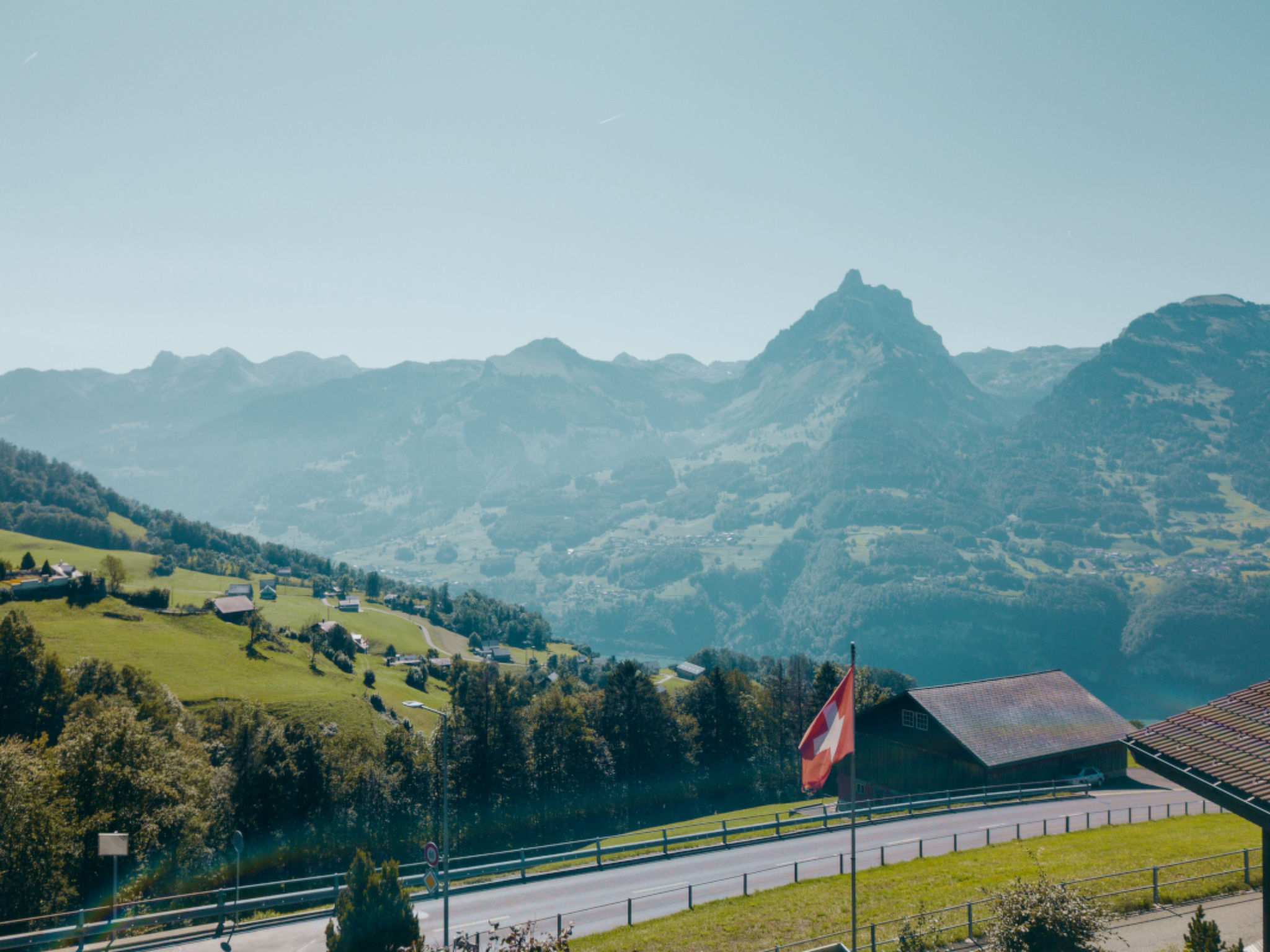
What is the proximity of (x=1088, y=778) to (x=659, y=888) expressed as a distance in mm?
36617

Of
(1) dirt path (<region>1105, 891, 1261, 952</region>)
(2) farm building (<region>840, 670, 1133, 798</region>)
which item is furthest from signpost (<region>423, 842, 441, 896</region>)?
(2) farm building (<region>840, 670, 1133, 798</region>)

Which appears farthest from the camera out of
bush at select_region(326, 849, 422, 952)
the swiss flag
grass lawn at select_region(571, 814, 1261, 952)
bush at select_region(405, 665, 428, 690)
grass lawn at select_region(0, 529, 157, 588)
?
grass lawn at select_region(0, 529, 157, 588)

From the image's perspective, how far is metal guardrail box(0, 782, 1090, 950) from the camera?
2789 centimetres

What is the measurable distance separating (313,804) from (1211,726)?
52.3 m

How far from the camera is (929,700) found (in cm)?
5588

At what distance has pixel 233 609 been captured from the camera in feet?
425

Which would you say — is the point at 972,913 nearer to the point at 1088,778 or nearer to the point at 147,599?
the point at 1088,778

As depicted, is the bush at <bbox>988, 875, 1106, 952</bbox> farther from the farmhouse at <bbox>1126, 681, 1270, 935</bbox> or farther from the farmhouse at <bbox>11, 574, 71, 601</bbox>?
the farmhouse at <bbox>11, 574, 71, 601</bbox>

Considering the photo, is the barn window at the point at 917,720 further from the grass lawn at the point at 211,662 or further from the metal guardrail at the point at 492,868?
the grass lawn at the point at 211,662

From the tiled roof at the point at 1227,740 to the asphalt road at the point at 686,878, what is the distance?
12.8m

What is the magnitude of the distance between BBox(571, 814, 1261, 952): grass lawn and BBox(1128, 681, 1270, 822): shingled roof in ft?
17.0

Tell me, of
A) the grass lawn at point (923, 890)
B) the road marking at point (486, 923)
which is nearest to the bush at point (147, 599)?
the road marking at point (486, 923)

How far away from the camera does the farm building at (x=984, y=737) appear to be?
52938mm

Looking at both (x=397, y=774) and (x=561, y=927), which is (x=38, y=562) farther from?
(x=561, y=927)
